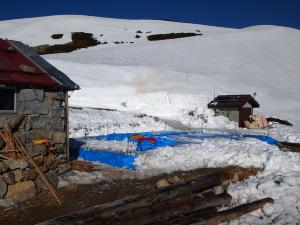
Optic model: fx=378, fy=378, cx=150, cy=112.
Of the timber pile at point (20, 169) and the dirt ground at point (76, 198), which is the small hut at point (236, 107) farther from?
the timber pile at point (20, 169)

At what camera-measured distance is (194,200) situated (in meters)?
8.43

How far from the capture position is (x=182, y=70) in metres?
46.1

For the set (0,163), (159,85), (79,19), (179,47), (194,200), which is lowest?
(194,200)

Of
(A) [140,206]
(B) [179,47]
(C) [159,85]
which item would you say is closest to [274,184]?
(A) [140,206]

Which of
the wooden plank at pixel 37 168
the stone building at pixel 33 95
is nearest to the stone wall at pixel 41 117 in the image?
the stone building at pixel 33 95

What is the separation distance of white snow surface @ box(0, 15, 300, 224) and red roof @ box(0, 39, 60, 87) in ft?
10.2

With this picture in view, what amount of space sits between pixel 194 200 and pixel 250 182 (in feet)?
8.16

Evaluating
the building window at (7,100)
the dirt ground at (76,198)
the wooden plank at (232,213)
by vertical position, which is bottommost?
the dirt ground at (76,198)

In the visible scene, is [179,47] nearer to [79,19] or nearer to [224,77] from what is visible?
[224,77]

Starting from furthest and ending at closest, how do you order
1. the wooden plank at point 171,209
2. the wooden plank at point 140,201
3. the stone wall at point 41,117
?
1. the stone wall at point 41,117
2. the wooden plank at point 171,209
3. the wooden plank at point 140,201

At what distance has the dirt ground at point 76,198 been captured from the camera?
8398mm

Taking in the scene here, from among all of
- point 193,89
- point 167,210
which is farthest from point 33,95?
point 193,89

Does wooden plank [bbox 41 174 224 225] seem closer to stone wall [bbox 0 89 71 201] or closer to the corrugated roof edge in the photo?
stone wall [bbox 0 89 71 201]

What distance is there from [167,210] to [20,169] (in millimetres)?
4259
